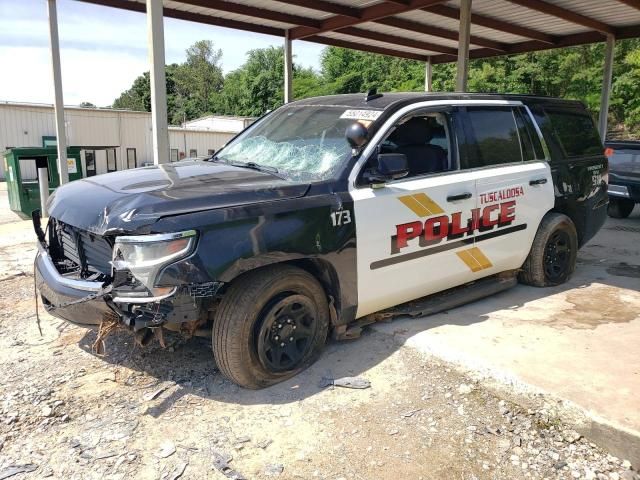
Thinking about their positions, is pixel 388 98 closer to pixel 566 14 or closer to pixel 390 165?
pixel 390 165

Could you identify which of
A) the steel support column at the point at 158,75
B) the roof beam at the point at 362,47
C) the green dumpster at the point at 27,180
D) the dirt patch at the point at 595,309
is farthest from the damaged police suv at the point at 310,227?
the roof beam at the point at 362,47

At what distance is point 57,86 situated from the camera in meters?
11.5

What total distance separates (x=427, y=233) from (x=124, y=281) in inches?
87.2

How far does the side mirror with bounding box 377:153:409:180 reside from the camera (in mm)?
3689

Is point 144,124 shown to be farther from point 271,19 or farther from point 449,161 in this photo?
point 449,161

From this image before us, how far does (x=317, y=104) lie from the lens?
4590 millimetres

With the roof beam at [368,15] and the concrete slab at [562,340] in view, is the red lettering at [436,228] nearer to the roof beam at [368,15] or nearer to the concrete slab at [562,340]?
the concrete slab at [562,340]

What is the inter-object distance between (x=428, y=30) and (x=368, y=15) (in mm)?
2437

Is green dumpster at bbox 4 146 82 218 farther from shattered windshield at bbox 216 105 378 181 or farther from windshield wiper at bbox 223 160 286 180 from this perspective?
windshield wiper at bbox 223 160 286 180

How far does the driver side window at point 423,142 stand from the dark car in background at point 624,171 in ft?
21.7

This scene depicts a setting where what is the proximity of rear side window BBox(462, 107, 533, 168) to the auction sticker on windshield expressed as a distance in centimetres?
96

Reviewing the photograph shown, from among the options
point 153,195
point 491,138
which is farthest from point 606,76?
point 153,195

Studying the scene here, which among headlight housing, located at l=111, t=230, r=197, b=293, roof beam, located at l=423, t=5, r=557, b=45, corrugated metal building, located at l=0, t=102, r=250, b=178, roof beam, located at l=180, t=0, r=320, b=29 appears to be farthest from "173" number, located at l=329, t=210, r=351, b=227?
corrugated metal building, located at l=0, t=102, r=250, b=178

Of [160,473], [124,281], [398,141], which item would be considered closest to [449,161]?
[398,141]
